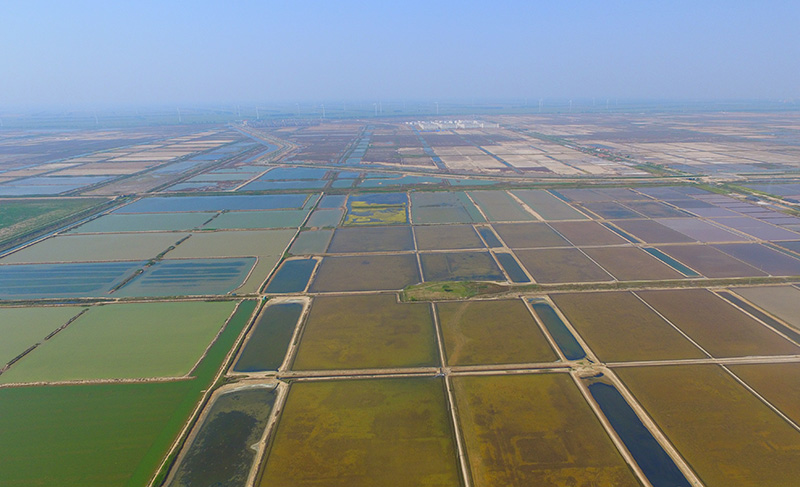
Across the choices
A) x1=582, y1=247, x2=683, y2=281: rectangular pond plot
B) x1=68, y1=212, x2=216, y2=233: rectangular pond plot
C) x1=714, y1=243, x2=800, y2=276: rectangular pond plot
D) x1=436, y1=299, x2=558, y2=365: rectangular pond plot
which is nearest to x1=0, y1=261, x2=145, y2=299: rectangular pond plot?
x1=68, y1=212, x2=216, y2=233: rectangular pond plot

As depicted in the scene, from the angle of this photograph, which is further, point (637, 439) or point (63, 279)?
point (63, 279)

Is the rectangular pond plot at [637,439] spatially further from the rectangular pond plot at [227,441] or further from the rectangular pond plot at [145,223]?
the rectangular pond plot at [145,223]

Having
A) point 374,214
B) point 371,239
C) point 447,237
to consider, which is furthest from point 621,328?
point 374,214

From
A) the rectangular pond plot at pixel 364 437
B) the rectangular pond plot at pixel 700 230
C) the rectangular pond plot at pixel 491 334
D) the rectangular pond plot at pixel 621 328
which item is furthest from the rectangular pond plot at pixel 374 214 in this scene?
the rectangular pond plot at pixel 700 230

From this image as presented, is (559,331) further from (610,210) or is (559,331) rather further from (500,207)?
(610,210)

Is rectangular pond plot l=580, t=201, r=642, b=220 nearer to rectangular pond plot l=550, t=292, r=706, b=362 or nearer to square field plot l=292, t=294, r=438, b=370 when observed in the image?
rectangular pond plot l=550, t=292, r=706, b=362

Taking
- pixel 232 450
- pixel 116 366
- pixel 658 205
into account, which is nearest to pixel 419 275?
pixel 232 450
